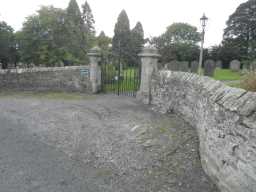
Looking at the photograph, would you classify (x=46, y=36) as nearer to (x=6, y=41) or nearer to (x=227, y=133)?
(x=6, y=41)

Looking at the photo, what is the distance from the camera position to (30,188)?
2604 millimetres

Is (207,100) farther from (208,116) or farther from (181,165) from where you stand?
(181,165)

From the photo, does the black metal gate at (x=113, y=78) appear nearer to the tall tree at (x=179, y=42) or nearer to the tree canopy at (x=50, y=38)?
the tree canopy at (x=50, y=38)

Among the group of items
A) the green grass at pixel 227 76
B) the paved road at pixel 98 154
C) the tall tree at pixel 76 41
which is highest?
the tall tree at pixel 76 41

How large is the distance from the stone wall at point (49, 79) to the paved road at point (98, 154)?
4.15 metres

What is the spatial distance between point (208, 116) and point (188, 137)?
1.07m

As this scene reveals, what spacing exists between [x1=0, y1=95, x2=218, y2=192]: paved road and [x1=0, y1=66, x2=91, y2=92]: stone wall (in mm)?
4149

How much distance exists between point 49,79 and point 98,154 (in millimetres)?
7350

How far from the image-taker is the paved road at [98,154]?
2744mm

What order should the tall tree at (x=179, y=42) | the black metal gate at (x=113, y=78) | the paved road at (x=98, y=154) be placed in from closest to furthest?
the paved road at (x=98, y=154) < the black metal gate at (x=113, y=78) < the tall tree at (x=179, y=42)

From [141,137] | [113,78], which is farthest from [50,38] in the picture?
[141,137]

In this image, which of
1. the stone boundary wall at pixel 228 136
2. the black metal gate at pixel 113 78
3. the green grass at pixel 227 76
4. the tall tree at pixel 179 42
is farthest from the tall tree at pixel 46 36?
the tall tree at pixel 179 42

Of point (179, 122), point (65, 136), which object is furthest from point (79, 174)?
point (179, 122)

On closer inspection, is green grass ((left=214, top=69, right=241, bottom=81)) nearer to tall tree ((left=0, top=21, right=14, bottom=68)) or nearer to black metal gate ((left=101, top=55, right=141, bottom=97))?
black metal gate ((left=101, top=55, right=141, bottom=97))
